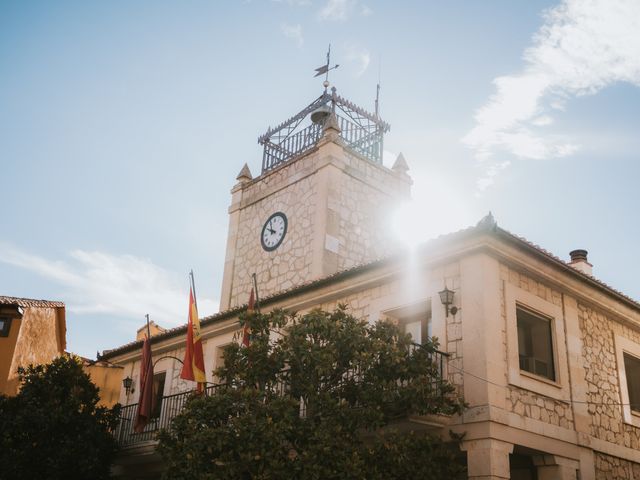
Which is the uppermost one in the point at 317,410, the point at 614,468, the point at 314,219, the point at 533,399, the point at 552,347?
the point at 314,219

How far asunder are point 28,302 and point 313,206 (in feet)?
30.3

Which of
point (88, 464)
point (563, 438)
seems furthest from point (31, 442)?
point (563, 438)

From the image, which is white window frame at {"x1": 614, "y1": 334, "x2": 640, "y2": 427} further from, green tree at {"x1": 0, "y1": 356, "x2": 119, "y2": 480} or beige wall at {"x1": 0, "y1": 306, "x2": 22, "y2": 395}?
beige wall at {"x1": 0, "y1": 306, "x2": 22, "y2": 395}

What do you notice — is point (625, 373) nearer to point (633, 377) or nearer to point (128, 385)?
point (633, 377)

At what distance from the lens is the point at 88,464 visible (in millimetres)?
14242

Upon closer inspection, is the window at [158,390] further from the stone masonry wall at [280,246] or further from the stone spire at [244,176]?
the stone spire at [244,176]

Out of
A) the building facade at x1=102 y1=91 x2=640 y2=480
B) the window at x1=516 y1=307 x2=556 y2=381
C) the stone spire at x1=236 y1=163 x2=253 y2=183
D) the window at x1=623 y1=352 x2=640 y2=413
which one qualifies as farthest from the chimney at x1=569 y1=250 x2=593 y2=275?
the stone spire at x1=236 y1=163 x2=253 y2=183

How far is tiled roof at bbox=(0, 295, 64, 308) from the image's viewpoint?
2021cm

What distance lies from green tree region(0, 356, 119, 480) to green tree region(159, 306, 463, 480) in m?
5.01

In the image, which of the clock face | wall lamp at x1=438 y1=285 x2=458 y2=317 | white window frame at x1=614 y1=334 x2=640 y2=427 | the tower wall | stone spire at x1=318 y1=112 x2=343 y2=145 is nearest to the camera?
wall lamp at x1=438 y1=285 x2=458 y2=317

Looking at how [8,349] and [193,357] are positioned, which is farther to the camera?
[8,349]

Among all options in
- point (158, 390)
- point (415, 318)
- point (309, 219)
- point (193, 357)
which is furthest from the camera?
point (309, 219)

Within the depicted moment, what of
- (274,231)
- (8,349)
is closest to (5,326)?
(8,349)

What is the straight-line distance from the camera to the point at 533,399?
36.7 ft
